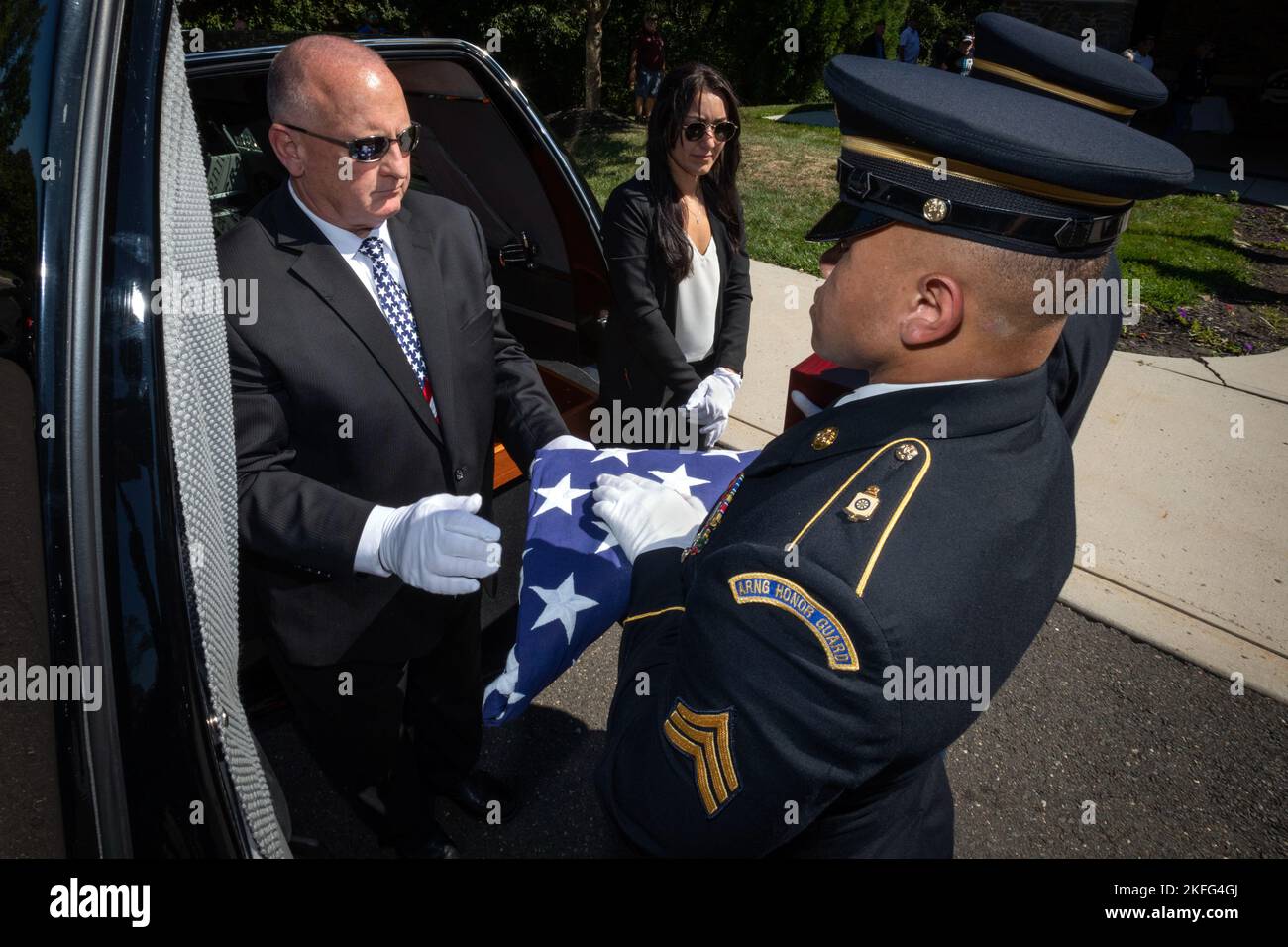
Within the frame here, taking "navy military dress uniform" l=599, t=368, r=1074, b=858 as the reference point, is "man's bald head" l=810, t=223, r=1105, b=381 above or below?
above

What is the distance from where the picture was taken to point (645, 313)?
2.96 m

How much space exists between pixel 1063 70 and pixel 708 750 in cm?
177

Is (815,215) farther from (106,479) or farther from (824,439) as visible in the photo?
(106,479)

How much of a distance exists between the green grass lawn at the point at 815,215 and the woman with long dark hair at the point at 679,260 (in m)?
4.40

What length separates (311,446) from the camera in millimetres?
1845

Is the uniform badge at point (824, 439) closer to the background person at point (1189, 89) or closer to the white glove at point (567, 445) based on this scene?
the white glove at point (567, 445)

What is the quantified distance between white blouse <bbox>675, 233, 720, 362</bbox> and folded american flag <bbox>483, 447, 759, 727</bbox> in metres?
1.33

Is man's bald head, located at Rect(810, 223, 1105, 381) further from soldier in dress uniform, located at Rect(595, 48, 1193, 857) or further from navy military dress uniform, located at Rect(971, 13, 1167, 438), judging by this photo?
navy military dress uniform, located at Rect(971, 13, 1167, 438)

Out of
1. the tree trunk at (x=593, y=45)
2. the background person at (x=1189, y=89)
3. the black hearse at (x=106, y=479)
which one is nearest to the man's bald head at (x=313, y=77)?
the black hearse at (x=106, y=479)

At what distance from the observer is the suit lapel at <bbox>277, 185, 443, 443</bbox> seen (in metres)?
1.77

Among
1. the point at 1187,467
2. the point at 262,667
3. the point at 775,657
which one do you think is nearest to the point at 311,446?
the point at 262,667

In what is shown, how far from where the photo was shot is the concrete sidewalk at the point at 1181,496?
3.40 metres

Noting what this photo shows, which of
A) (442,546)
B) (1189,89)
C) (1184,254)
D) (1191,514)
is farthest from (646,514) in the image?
(1189,89)

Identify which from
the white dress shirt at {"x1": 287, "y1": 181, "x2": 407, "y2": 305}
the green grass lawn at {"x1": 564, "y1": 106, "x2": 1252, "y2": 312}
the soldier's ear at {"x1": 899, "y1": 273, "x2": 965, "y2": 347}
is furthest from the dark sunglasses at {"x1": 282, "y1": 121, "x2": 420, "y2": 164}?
the green grass lawn at {"x1": 564, "y1": 106, "x2": 1252, "y2": 312}
